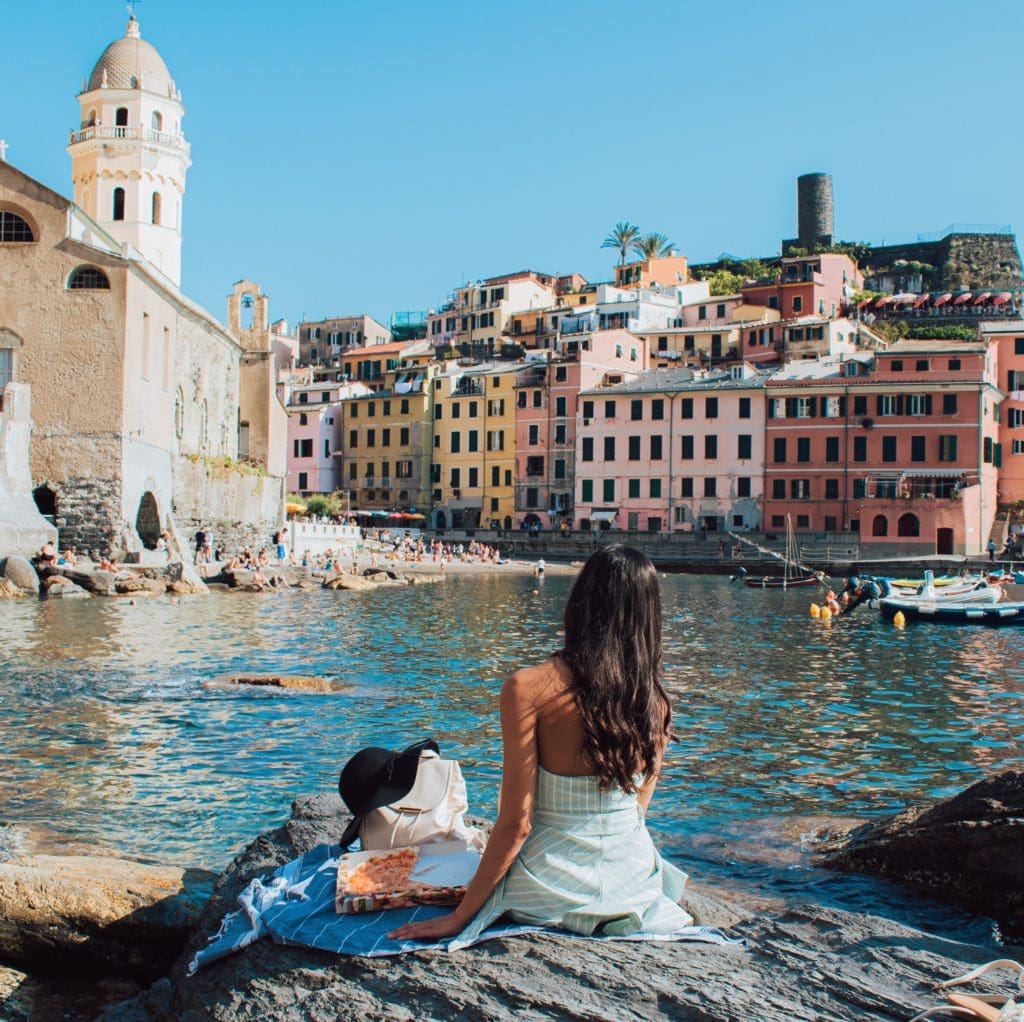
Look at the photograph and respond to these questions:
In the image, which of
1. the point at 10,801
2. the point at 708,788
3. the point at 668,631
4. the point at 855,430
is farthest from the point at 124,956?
the point at 855,430

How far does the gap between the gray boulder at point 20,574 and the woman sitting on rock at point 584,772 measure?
1177 inches

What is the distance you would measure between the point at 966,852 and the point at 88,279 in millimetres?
36610

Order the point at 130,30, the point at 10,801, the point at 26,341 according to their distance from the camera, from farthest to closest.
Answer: the point at 130,30 → the point at 26,341 → the point at 10,801

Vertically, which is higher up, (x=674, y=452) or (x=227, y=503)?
(x=674, y=452)

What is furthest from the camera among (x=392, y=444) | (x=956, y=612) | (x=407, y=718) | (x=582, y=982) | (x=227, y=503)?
(x=392, y=444)

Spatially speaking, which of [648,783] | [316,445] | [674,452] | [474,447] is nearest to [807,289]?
[674,452]

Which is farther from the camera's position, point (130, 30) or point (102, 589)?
point (130, 30)

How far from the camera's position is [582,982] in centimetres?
384

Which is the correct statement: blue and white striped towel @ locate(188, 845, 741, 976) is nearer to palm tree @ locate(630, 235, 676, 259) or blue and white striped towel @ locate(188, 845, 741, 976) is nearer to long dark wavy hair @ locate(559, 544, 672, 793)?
Answer: long dark wavy hair @ locate(559, 544, 672, 793)

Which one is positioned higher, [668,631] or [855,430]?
[855,430]

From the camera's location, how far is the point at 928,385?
5947 centimetres

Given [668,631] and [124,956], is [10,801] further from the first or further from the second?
[668,631]

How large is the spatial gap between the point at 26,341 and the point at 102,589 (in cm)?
1005

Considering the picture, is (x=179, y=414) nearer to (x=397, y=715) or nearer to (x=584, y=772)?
(x=397, y=715)
